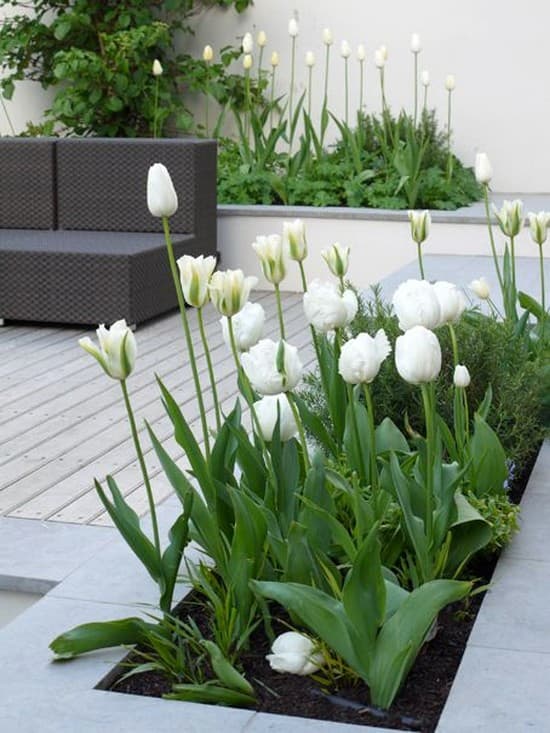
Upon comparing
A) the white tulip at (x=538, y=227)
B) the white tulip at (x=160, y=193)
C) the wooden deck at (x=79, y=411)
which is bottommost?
the wooden deck at (x=79, y=411)

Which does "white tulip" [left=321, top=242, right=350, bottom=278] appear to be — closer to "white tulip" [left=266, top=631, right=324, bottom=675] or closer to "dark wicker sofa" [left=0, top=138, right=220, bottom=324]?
"white tulip" [left=266, top=631, right=324, bottom=675]

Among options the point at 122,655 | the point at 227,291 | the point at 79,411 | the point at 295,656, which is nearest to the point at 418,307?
the point at 227,291

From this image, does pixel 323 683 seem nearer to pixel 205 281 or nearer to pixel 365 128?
pixel 205 281

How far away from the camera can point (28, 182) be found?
6512 mm

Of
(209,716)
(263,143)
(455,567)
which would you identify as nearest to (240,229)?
(263,143)

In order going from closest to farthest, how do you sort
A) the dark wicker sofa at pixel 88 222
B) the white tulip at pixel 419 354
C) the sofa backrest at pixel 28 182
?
1. the white tulip at pixel 419 354
2. the dark wicker sofa at pixel 88 222
3. the sofa backrest at pixel 28 182

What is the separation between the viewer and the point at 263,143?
7848mm

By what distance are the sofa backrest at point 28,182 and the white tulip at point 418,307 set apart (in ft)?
14.9

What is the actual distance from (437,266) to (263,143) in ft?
6.91

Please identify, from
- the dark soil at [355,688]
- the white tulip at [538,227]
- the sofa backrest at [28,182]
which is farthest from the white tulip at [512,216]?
the sofa backrest at [28,182]

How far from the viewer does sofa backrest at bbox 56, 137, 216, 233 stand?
6.31 meters

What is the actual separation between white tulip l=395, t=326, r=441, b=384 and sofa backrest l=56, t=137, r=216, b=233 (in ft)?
14.4

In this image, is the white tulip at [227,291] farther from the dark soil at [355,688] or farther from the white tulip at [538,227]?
the white tulip at [538,227]

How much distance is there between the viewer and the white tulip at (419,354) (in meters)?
1.99
